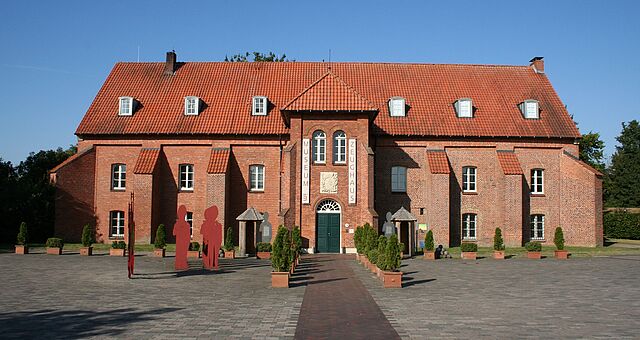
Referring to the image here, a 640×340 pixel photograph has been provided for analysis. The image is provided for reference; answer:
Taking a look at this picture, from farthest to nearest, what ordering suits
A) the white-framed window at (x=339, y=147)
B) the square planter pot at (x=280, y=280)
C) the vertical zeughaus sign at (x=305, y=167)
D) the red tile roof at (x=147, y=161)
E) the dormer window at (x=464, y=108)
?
the dormer window at (x=464, y=108) < the red tile roof at (x=147, y=161) < the white-framed window at (x=339, y=147) < the vertical zeughaus sign at (x=305, y=167) < the square planter pot at (x=280, y=280)

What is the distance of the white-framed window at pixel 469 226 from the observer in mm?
35438

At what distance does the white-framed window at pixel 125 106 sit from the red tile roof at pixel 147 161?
2.89 metres

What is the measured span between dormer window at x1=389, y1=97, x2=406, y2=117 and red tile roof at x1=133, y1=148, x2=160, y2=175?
1444 cm

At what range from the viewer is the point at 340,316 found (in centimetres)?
1269

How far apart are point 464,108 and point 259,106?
41.9ft

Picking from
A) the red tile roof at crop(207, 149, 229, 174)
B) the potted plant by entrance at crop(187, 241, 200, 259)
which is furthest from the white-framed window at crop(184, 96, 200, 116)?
the potted plant by entrance at crop(187, 241, 200, 259)

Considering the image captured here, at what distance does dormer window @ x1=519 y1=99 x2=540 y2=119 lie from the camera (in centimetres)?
3672

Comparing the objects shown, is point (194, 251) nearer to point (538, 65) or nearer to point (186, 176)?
point (186, 176)

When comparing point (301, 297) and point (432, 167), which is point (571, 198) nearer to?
point (432, 167)

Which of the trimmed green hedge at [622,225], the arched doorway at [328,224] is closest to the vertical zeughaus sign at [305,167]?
the arched doorway at [328,224]

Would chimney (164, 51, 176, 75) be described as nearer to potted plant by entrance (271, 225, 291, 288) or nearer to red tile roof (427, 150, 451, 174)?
red tile roof (427, 150, 451, 174)

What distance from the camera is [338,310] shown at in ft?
44.2

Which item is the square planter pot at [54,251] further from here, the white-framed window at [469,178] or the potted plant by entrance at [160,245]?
the white-framed window at [469,178]

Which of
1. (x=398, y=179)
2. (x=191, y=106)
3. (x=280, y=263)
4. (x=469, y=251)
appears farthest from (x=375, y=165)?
(x=280, y=263)
